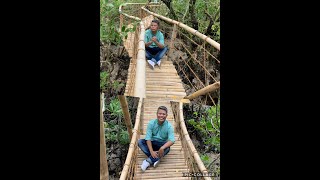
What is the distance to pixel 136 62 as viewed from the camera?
1724mm

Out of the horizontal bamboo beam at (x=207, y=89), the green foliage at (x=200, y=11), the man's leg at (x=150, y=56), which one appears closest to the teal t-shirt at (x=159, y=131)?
the horizontal bamboo beam at (x=207, y=89)

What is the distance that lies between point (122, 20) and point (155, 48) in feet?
0.93

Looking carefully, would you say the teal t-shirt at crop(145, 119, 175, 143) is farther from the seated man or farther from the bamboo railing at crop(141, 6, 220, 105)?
the seated man

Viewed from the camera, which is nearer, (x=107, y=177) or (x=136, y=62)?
(x=107, y=177)

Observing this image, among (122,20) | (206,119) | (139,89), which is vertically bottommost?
(206,119)

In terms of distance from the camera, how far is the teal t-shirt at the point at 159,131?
1.68 meters

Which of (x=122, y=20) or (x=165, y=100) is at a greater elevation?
(x=122, y=20)

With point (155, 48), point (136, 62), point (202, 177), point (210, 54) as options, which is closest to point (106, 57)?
point (136, 62)

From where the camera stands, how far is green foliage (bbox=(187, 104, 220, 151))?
1.62 m

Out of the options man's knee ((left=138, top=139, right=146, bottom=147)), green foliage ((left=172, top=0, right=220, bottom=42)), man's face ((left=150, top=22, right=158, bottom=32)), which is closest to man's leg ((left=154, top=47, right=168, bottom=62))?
man's face ((left=150, top=22, right=158, bottom=32))

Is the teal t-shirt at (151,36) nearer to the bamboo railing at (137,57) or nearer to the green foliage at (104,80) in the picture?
the bamboo railing at (137,57)
